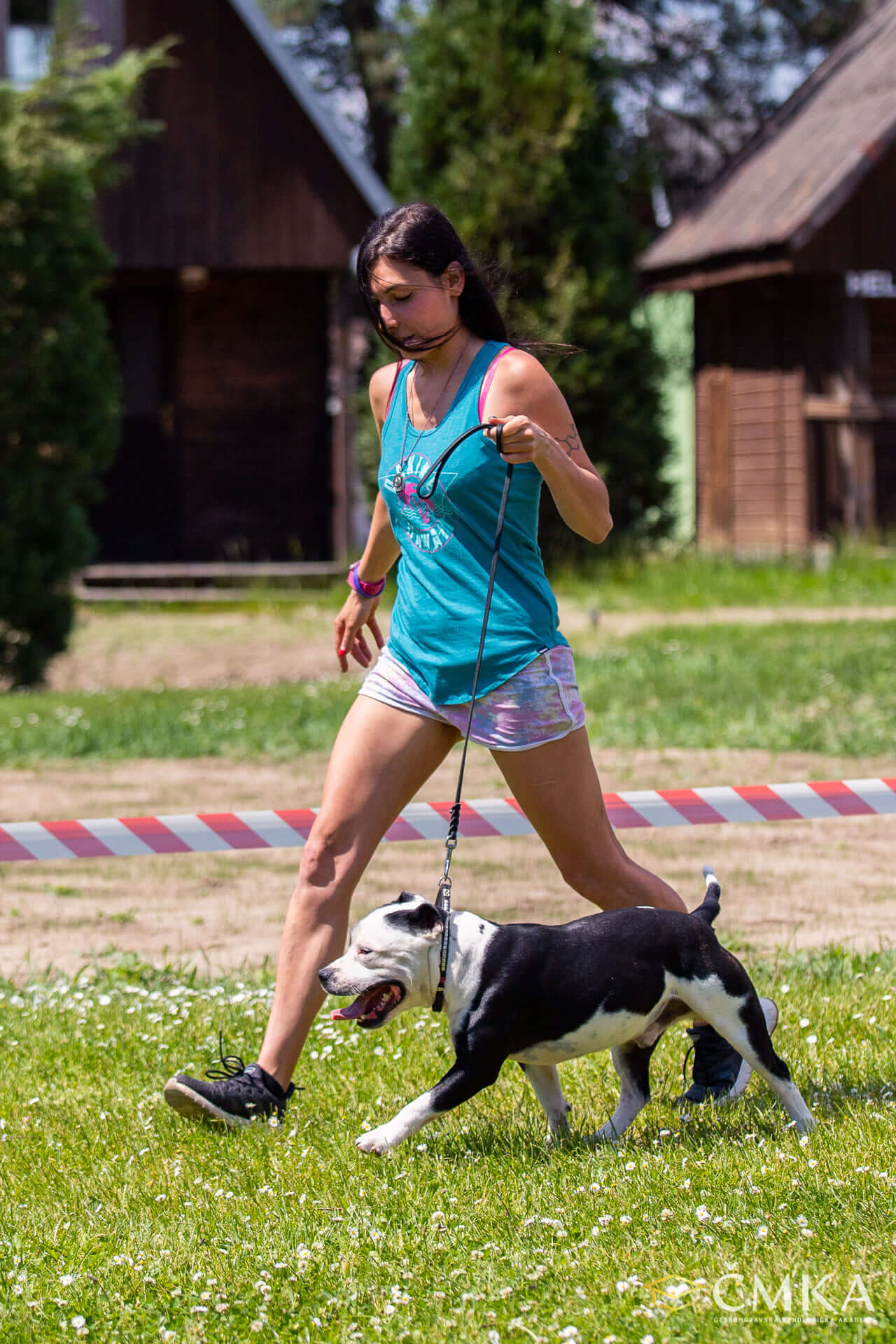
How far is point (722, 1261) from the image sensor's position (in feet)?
10.1

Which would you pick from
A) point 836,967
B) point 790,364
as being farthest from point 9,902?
point 790,364

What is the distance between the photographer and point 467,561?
13.1 ft

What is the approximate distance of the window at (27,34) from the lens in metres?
18.5

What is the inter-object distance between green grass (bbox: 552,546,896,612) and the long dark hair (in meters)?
12.3

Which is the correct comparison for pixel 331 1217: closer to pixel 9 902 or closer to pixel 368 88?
pixel 9 902

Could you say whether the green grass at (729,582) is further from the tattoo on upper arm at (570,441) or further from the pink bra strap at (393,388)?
the tattoo on upper arm at (570,441)

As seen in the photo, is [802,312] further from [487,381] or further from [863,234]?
[487,381]

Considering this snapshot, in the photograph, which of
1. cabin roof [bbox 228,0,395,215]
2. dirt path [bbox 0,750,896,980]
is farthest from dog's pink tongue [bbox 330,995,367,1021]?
cabin roof [bbox 228,0,395,215]

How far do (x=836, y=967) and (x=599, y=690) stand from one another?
606 cm

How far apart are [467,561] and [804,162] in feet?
57.0

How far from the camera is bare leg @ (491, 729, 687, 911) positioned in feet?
13.1

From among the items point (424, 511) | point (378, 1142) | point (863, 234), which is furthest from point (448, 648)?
point (863, 234)

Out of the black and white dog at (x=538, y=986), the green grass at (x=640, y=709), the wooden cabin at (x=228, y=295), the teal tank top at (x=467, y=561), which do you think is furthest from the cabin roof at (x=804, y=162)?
the black and white dog at (x=538, y=986)

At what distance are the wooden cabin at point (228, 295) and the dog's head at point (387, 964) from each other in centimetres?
1559
